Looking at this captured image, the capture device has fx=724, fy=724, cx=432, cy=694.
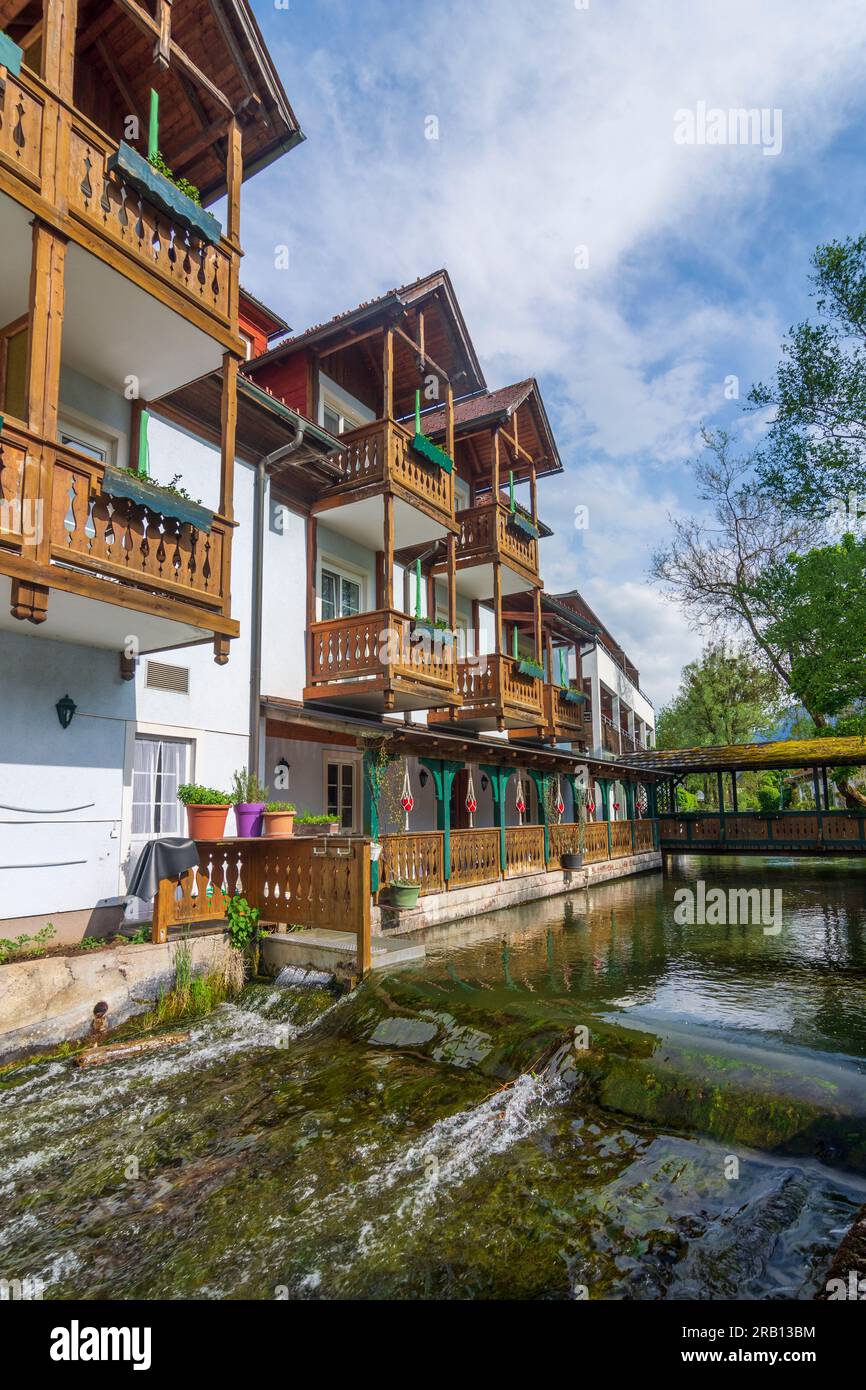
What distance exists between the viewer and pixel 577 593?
31.7 metres

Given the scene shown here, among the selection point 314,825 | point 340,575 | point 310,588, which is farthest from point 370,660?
point 314,825

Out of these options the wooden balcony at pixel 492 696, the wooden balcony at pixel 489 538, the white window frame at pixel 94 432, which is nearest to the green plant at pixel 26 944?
the white window frame at pixel 94 432

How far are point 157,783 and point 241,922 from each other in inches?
94.7

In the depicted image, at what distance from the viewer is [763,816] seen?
23.9 meters

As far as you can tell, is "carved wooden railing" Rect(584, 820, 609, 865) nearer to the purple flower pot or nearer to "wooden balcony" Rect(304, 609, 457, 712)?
"wooden balcony" Rect(304, 609, 457, 712)

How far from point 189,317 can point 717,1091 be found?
9.94m

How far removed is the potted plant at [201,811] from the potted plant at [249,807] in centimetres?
61

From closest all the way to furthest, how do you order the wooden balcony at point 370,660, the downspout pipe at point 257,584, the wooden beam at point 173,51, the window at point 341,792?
the wooden beam at point 173,51
the downspout pipe at point 257,584
the wooden balcony at point 370,660
the window at point 341,792

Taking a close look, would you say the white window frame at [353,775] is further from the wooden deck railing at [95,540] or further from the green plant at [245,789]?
the wooden deck railing at [95,540]

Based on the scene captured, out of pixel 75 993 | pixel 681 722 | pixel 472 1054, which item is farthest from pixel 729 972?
pixel 681 722

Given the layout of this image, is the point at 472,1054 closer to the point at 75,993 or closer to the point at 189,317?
the point at 75,993

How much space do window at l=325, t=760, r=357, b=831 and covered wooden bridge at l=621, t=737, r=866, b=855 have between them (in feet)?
38.7

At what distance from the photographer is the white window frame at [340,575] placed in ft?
46.7

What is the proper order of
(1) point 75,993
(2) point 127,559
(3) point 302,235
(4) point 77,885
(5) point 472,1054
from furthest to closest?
(3) point 302,235 < (4) point 77,885 < (2) point 127,559 < (1) point 75,993 < (5) point 472,1054
